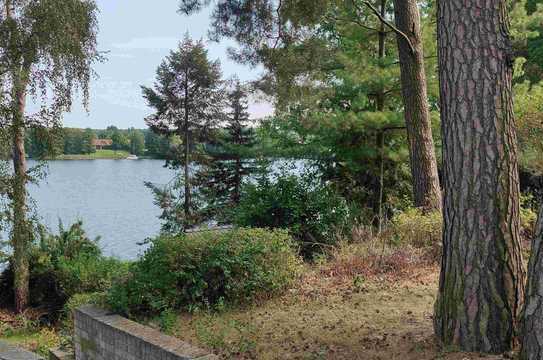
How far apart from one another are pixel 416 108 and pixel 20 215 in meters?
7.74

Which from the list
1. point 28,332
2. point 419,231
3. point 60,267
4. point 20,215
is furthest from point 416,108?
point 28,332

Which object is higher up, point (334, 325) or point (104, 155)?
point (104, 155)

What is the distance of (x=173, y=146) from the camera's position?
86.1 ft

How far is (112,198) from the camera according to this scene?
27.1 meters

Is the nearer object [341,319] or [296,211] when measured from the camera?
[341,319]

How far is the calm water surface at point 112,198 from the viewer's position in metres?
21.3

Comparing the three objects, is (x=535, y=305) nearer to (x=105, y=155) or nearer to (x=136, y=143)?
(x=105, y=155)

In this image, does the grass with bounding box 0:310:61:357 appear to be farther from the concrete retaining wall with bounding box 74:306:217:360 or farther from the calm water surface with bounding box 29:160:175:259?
the calm water surface with bounding box 29:160:175:259

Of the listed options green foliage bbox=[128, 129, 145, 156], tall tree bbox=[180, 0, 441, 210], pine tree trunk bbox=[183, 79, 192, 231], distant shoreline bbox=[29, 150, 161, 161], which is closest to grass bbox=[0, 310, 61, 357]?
tall tree bbox=[180, 0, 441, 210]

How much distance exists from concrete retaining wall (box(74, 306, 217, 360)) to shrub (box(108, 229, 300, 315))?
0.24 meters

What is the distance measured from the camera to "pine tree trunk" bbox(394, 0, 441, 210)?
29.2 ft

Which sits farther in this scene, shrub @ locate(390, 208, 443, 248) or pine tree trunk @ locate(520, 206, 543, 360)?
shrub @ locate(390, 208, 443, 248)

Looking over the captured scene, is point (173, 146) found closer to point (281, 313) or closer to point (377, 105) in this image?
point (377, 105)

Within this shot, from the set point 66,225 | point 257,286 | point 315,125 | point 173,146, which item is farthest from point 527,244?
point 173,146
